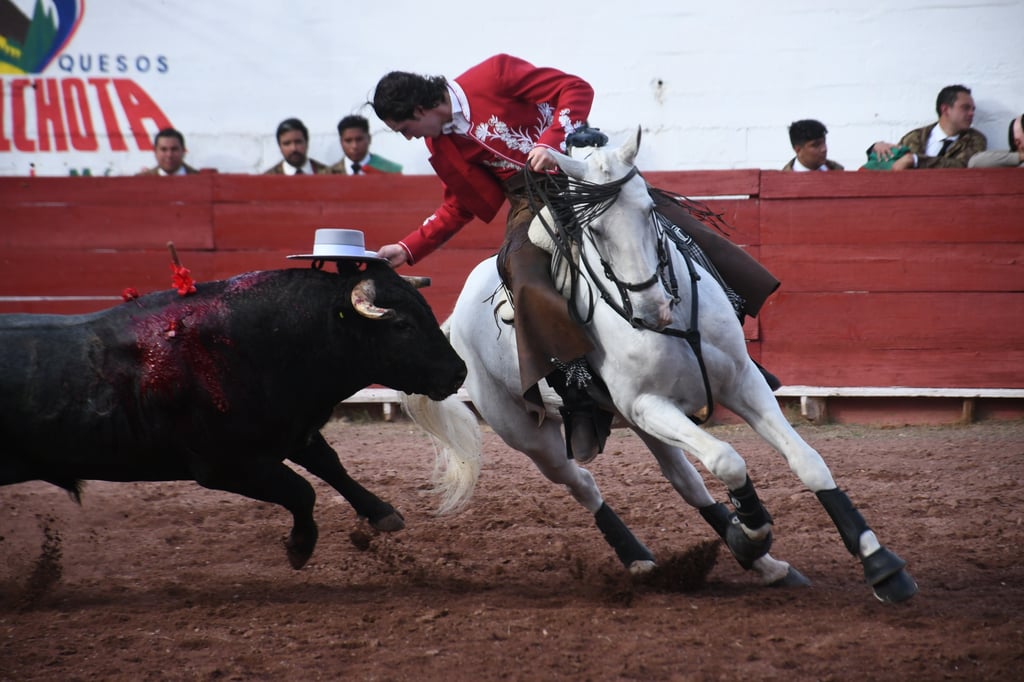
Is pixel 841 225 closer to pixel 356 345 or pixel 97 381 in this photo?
pixel 356 345

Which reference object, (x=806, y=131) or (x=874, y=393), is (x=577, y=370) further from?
(x=806, y=131)

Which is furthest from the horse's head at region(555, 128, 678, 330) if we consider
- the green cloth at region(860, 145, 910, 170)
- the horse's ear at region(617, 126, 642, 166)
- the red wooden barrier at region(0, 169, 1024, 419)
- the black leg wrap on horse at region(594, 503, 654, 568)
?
the green cloth at region(860, 145, 910, 170)

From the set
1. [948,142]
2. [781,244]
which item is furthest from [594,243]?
[948,142]

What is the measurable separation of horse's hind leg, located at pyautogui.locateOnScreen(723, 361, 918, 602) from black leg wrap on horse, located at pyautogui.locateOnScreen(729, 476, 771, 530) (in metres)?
0.17

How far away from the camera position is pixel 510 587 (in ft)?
14.3

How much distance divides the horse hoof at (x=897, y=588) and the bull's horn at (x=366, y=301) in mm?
1923

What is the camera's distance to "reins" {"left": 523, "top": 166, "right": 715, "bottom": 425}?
3502mm

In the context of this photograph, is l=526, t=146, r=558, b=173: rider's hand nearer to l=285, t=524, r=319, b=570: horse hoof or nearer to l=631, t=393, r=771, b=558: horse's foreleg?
l=631, t=393, r=771, b=558: horse's foreleg

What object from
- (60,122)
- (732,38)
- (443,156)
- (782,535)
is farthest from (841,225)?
(60,122)

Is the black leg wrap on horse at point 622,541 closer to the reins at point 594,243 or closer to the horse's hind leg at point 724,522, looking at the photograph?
the horse's hind leg at point 724,522

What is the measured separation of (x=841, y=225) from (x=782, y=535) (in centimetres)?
349

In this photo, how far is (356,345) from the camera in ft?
13.9

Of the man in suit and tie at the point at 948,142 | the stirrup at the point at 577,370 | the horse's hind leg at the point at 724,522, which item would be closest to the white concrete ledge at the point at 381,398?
the man in suit and tie at the point at 948,142

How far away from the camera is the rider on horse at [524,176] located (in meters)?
3.93
